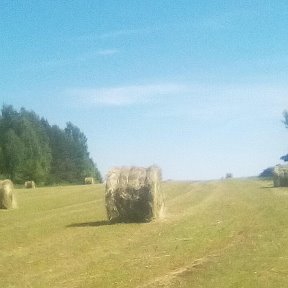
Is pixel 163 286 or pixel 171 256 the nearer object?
pixel 163 286

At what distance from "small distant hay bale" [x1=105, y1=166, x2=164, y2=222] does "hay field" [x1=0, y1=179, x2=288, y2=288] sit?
21.2 inches

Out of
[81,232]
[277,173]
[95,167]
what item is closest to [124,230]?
[81,232]

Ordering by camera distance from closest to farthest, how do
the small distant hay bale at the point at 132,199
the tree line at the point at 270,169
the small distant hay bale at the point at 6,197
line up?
the small distant hay bale at the point at 132,199 → the small distant hay bale at the point at 6,197 → the tree line at the point at 270,169

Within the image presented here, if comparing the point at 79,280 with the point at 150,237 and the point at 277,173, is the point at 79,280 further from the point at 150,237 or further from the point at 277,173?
the point at 277,173

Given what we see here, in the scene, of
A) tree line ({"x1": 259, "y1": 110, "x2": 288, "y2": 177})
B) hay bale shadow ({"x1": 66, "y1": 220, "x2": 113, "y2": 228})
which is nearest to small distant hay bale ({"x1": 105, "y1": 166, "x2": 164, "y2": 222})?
hay bale shadow ({"x1": 66, "y1": 220, "x2": 113, "y2": 228})

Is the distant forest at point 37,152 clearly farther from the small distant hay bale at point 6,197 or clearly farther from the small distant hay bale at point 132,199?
the small distant hay bale at point 132,199

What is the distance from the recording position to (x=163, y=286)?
29.5ft

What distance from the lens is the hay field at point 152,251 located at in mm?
9523

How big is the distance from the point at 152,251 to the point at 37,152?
76.3 meters

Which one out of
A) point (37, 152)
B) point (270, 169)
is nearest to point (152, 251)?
point (270, 169)

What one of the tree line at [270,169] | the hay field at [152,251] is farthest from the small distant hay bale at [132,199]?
the tree line at [270,169]

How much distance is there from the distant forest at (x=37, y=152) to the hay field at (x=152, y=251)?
63.4 m

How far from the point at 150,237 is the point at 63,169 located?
88.5m

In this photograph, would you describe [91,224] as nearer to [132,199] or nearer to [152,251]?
[132,199]
